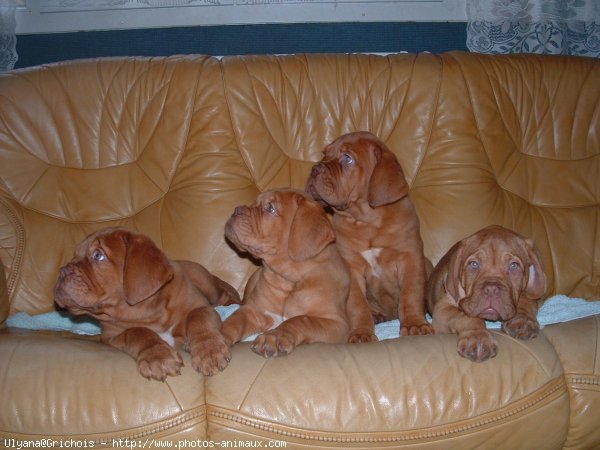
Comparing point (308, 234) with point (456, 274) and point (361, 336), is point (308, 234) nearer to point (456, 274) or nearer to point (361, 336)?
point (361, 336)

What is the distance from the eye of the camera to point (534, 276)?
3467 millimetres

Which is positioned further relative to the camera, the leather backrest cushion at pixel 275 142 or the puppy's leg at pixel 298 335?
the leather backrest cushion at pixel 275 142

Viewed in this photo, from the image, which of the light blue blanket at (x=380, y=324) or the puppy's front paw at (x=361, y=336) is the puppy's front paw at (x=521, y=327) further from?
the puppy's front paw at (x=361, y=336)

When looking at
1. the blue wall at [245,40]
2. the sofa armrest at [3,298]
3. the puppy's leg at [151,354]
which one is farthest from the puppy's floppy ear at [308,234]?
the blue wall at [245,40]

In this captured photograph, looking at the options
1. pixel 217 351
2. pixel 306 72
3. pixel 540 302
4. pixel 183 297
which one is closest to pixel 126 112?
pixel 306 72

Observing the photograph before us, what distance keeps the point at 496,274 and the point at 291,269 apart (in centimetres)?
111

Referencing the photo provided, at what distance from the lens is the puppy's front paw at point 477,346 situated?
2852 mm

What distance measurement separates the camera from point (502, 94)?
15.2 ft

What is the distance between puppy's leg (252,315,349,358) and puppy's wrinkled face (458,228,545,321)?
0.67 metres

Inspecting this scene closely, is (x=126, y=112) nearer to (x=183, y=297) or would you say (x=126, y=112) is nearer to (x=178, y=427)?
(x=183, y=297)

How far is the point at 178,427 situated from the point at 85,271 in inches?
40.8

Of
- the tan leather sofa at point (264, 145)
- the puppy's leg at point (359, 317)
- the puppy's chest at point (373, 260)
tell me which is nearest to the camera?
the puppy's leg at point (359, 317)

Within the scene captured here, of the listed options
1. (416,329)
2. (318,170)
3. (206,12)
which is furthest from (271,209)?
(206,12)

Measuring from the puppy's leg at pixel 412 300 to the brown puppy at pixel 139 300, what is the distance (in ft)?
3.72
